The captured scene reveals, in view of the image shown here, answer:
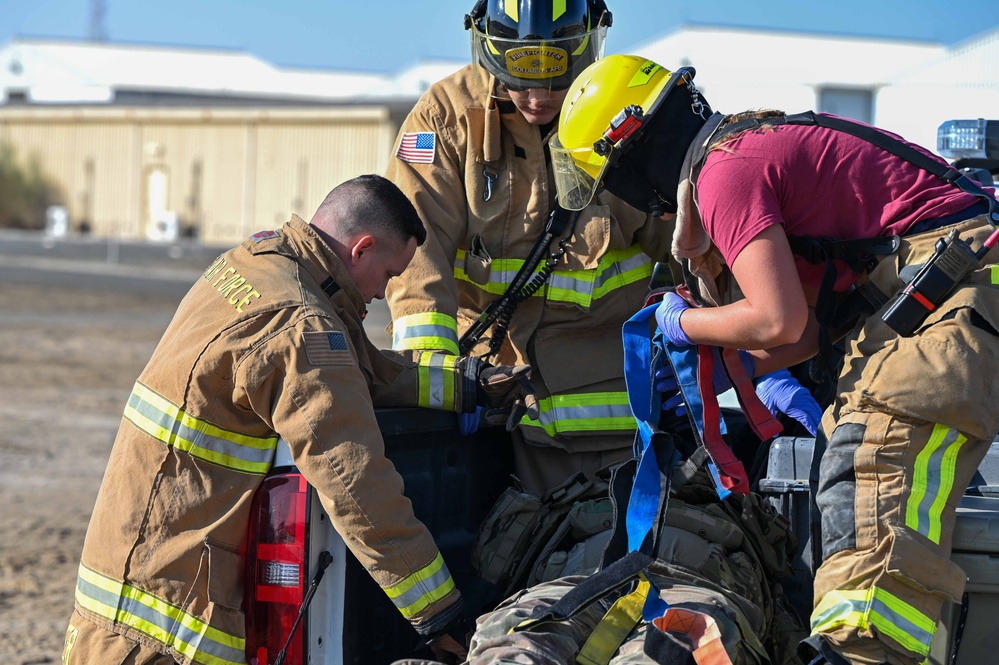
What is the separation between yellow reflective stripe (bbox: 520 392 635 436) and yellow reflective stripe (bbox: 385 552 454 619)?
969 millimetres

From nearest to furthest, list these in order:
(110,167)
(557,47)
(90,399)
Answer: (557,47), (90,399), (110,167)

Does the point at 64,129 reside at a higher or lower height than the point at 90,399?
lower

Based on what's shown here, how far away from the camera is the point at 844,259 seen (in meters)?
2.73

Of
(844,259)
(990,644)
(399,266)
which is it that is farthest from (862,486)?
(399,266)

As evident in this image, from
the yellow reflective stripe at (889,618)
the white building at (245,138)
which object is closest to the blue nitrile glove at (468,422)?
the yellow reflective stripe at (889,618)

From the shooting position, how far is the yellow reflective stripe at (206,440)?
2770 mm

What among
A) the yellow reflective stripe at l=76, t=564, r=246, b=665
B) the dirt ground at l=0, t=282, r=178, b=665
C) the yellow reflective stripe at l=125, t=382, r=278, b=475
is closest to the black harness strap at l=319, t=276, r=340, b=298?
the yellow reflective stripe at l=125, t=382, r=278, b=475

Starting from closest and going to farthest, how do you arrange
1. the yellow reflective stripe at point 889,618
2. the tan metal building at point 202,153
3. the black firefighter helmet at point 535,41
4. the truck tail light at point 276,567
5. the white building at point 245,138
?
1. the yellow reflective stripe at point 889,618
2. the truck tail light at point 276,567
3. the black firefighter helmet at point 535,41
4. the white building at point 245,138
5. the tan metal building at point 202,153

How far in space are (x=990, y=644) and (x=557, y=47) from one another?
7.06 ft

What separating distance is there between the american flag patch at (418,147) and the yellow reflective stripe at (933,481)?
1.94m

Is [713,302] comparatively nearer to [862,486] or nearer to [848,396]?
[848,396]

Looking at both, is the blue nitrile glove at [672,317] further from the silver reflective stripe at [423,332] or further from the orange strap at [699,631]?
the silver reflective stripe at [423,332]

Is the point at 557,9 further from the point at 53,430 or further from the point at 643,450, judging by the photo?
the point at 53,430

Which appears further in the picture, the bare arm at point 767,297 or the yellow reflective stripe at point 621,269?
the yellow reflective stripe at point 621,269
